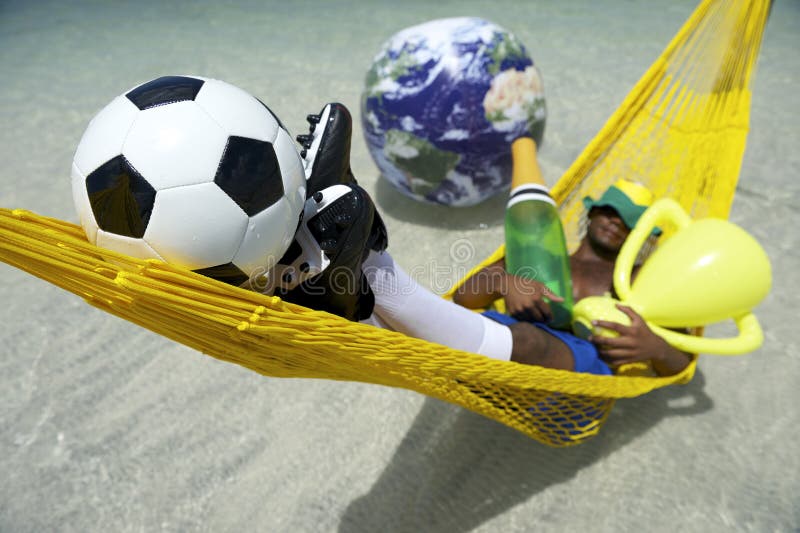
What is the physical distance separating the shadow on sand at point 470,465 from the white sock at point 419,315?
38 cm

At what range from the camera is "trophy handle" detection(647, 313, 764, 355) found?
4.42 ft

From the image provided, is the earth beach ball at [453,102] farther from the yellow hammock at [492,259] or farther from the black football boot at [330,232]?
the black football boot at [330,232]

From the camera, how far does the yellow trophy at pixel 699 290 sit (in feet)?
4.39

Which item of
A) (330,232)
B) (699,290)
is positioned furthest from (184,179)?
(699,290)

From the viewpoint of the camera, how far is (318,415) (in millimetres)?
1595

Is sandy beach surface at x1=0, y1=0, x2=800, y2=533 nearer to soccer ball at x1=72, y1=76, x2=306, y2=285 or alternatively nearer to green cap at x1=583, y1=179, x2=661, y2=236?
green cap at x1=583, y1=179, x2=661, y2=236

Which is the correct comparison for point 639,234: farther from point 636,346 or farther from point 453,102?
point 453,102

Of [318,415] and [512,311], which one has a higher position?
[512,311]

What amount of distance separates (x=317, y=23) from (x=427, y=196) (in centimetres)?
280

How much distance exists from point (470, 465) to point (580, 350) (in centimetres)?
41

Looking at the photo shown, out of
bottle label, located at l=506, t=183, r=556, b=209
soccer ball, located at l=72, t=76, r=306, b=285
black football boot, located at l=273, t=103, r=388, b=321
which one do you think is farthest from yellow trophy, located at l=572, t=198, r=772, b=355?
soccer ball, located at l=72, t=76, r=306, b=285

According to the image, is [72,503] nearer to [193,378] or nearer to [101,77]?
[193,378]

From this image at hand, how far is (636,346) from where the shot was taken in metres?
1.33

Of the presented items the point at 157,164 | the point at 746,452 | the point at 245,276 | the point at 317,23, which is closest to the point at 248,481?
the point at 245,276
